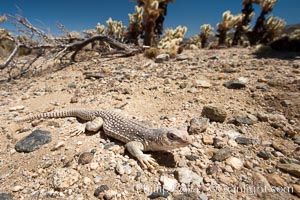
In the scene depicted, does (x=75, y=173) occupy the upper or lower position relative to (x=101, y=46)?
lower

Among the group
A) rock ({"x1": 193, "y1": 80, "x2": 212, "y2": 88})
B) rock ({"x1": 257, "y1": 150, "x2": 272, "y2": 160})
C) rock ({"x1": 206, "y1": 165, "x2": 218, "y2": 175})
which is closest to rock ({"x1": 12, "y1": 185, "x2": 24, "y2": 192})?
rock ({"x1": 206, "y1": 165, "x2": 218, "y2": 175})

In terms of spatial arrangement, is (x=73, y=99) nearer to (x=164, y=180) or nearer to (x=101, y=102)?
(x=101, y=102)

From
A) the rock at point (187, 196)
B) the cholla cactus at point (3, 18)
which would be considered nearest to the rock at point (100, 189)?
the rock at point (187, 196)

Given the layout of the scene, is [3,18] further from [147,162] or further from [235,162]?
[235,162]

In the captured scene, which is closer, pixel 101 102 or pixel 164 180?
pixel 164 180

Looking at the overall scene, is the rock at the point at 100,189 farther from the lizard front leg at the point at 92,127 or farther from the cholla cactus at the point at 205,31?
the cholla cactus at the point at 205,31

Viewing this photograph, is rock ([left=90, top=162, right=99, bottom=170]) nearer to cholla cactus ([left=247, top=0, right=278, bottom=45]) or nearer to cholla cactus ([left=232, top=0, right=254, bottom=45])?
cholla cactus ([left=232, top=0, right=254, bottom=45])

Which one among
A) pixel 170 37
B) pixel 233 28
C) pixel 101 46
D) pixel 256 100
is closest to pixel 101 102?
pixel 256 100
